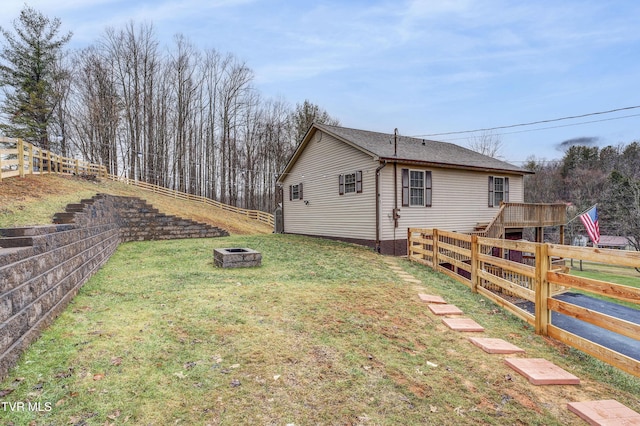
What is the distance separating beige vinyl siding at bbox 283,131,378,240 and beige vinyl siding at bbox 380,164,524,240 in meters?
0.54

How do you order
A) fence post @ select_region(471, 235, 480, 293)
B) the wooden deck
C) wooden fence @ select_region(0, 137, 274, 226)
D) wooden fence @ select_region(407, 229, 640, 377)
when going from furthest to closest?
the wooden deck, wooden fence @ select_region(0, 137, 274, 226), fence post @ select_region(471, 235, 480, 293), wooden fence @ select_region(407, 229, 640, 377)

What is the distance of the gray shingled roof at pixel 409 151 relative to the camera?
39.0ft

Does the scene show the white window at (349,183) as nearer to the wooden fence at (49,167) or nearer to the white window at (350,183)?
the white window at (350,183)

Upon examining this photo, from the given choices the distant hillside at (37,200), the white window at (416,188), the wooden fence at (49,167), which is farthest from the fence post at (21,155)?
the white window at (416,188)

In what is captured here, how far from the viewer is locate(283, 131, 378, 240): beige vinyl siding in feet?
38.8

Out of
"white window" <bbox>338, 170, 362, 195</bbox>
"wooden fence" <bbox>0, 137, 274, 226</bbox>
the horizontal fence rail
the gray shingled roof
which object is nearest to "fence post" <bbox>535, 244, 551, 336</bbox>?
the gray shingled roof

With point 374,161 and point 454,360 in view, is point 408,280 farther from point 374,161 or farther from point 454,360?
point 374,161

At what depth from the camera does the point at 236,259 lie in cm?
738

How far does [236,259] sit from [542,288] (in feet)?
19.2

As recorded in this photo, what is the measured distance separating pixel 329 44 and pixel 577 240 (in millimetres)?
36743

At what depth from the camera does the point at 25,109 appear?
65.2 ft

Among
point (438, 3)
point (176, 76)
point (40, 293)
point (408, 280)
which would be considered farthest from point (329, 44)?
point (176, 76)

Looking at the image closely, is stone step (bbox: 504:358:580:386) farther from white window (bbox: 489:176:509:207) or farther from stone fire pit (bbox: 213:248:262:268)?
white window (bbox: 489:176:509:207)

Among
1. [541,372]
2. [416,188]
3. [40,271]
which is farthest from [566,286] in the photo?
[416,188]
